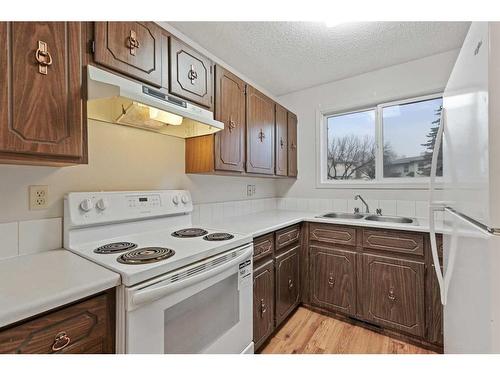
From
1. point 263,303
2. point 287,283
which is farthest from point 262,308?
point 287,283

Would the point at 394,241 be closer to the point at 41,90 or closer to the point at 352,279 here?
the point at 352,279

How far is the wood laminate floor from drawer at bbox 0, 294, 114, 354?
Result: 4.04 ft

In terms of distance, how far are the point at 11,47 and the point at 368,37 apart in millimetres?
2183

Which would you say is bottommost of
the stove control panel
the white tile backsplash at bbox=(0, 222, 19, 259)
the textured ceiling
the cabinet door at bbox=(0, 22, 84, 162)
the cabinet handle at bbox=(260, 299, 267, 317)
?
the cabinet handle at bbox=(260, 299, 267, 317)

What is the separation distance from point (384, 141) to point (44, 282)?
2.83m

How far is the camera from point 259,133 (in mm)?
2203

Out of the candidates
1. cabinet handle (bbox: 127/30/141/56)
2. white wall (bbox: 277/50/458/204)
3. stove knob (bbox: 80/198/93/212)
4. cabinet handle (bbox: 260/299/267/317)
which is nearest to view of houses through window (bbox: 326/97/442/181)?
white wall (bbox: 277/50/458/204)

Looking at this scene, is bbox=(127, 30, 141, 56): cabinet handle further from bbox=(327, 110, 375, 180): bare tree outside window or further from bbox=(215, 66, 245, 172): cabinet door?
bbox=(327, 110, 375, 180): bare tree outside window

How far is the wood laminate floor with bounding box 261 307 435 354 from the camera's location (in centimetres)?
168

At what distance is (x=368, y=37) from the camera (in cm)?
187

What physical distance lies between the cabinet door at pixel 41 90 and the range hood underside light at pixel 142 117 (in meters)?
0.16

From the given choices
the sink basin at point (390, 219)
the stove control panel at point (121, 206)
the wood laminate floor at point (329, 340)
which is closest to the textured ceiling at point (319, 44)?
the stove control panel at point (121, 206)
